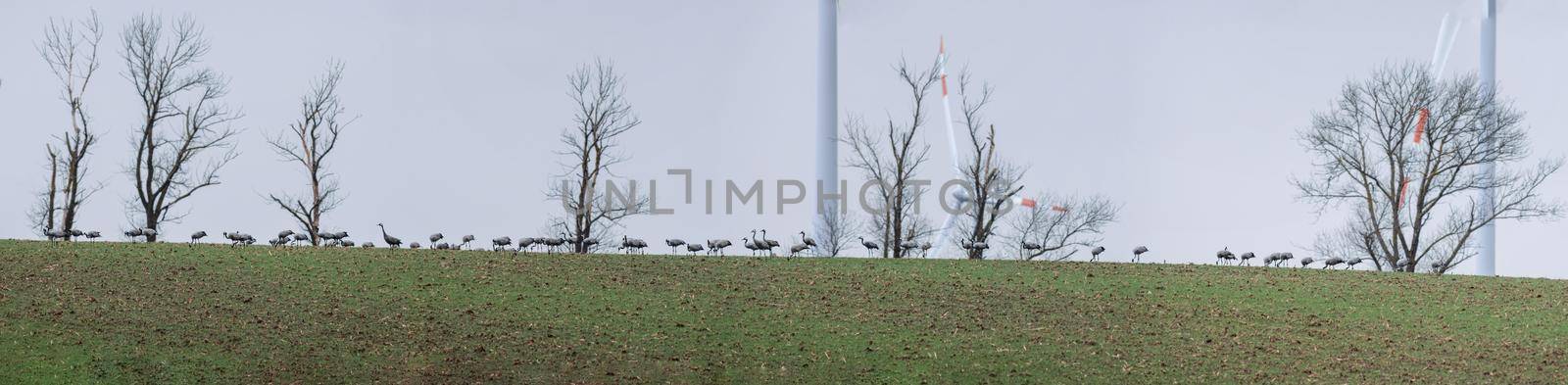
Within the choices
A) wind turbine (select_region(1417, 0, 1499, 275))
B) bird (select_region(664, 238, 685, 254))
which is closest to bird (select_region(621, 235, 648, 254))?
bird (select_region(664, 238, 685, 254))

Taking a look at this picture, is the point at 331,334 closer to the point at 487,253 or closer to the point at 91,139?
the point at 487,253


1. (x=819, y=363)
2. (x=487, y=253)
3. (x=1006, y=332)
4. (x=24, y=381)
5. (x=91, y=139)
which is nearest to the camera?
(x=24, y=381)

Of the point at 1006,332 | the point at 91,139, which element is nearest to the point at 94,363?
the point at 1006,332

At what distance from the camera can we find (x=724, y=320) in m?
28.2

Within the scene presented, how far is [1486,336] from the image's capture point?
93.5 feet

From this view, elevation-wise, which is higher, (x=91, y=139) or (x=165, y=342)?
(x=91, y=139)

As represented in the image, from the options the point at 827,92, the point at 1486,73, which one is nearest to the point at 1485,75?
the point at 1486,73

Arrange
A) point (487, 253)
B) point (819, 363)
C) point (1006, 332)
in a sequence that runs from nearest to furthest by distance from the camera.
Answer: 1. point (819, 363)
2. point (1006, 332)
3. point (487, 253)

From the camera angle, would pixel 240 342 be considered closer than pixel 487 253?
Yes

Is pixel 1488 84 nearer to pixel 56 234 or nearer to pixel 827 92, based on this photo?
pixel 827 92

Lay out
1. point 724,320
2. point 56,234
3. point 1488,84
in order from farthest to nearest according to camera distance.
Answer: point 1488,84
point 56,234
point 724,320

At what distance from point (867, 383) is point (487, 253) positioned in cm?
1252

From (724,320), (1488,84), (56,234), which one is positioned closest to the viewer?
(724,320)

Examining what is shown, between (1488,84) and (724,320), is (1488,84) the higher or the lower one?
the higher one
